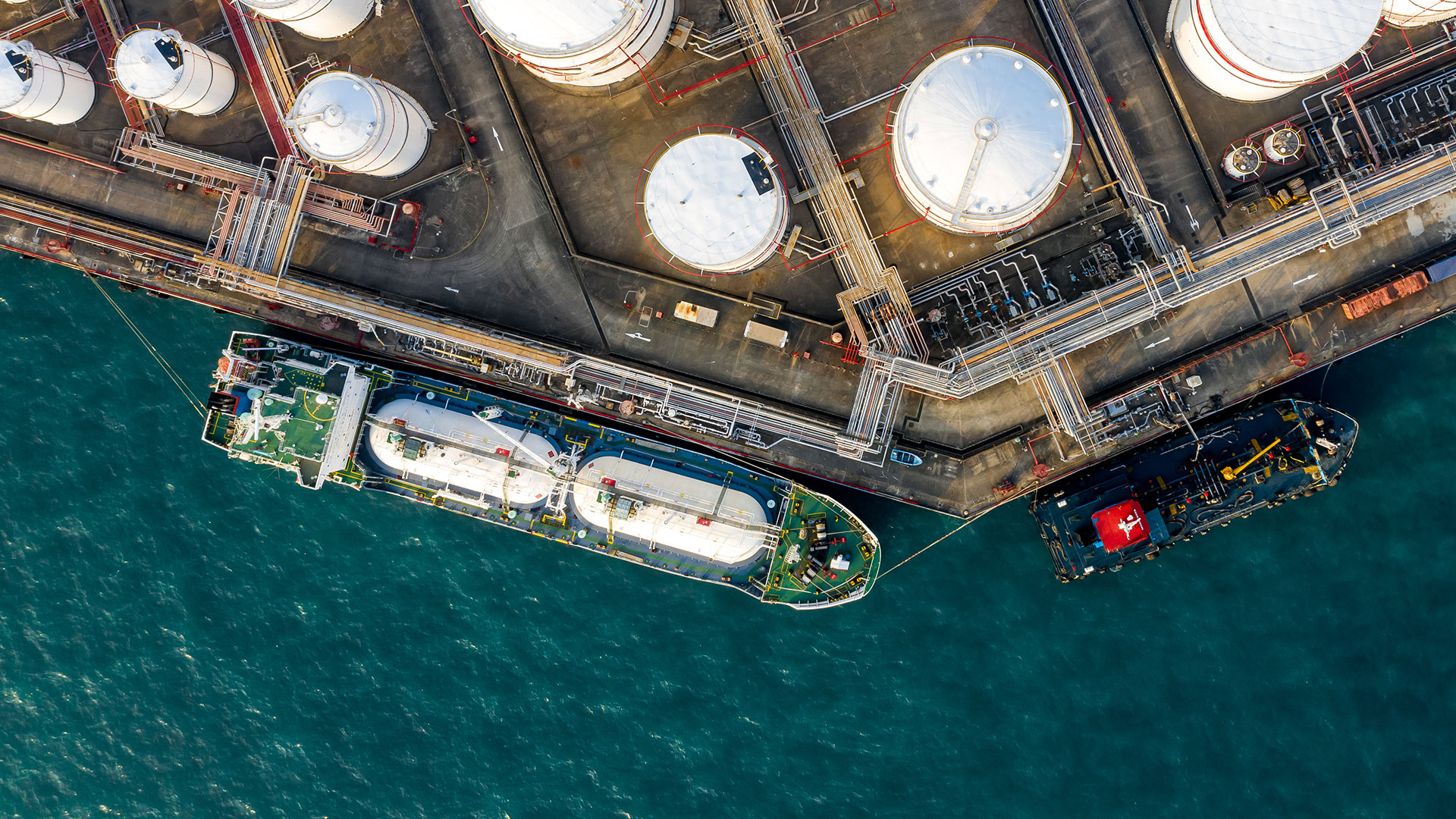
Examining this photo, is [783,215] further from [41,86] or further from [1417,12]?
[41,86]

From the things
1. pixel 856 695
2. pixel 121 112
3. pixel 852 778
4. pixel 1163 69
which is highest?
pixel 1163 69

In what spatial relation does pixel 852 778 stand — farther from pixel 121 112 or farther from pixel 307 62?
pixel 121 112

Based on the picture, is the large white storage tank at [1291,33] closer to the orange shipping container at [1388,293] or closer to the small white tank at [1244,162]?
the small white tank at [1244,162]

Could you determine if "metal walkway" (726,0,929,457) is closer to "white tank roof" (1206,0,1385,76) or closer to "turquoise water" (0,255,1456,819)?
"turquoise water" (0,255,1456,819)

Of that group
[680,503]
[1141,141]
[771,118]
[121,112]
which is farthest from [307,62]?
[1141,141]

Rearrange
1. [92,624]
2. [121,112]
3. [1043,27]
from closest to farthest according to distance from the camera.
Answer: [1043,27] < [121,112] < [92,624]

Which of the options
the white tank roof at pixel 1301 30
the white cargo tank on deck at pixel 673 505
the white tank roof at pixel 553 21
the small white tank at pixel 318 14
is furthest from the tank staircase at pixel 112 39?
the white tank roof at pixel 1301 30

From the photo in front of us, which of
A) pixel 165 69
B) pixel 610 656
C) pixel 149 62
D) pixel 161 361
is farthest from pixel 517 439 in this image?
pixel 149 62
